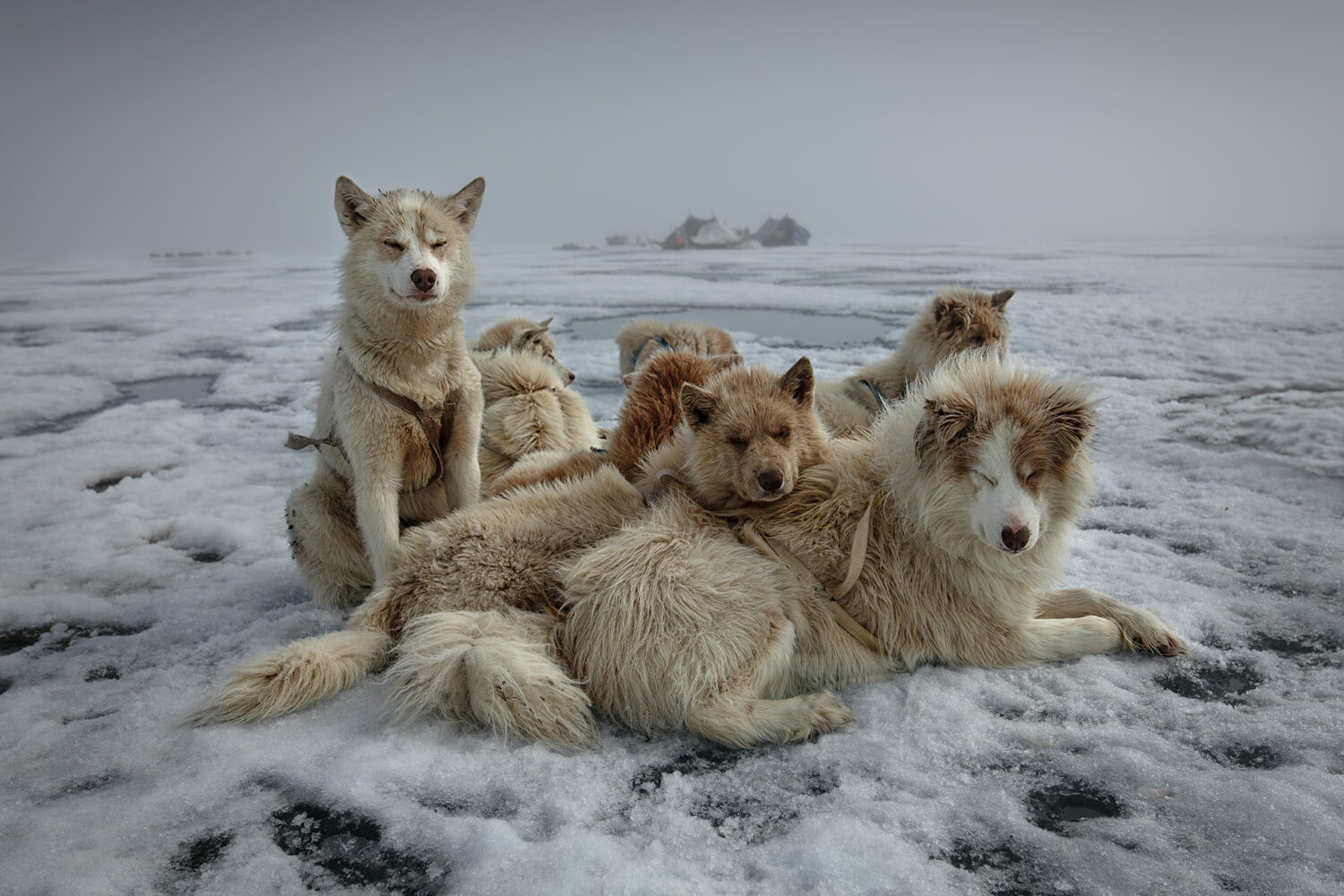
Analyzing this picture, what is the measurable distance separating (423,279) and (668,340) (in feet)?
12.3

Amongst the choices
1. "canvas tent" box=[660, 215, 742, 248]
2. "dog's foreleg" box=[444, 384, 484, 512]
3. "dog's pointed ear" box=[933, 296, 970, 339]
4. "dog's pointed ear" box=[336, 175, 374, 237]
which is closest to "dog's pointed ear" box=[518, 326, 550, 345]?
"dog's foreleg" box=[444, 384, 484, 512]

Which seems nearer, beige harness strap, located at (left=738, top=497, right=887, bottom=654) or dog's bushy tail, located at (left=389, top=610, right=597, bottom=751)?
dog's bushy tail, located at (left=389, top=610, right=597, bottom=751)

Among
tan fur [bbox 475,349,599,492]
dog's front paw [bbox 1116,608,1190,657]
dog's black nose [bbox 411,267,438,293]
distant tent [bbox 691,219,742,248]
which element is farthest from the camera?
A: distant tent [bbox 691,219,742,248]

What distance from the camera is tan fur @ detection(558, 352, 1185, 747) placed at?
260cm

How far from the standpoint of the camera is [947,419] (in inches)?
103

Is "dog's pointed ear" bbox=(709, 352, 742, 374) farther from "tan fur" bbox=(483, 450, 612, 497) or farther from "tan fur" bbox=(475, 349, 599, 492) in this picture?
"tan fur" bbox=(475, 349, 599, 492)

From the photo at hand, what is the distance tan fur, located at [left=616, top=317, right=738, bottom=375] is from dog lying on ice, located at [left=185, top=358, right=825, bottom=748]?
3407 mm

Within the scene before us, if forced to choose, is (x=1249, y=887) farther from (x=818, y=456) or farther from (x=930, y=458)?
(x=818, y=456)

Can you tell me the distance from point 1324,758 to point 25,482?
7.50m

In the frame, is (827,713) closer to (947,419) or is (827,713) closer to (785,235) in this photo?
(947,419)

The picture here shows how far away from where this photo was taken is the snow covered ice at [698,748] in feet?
6.53

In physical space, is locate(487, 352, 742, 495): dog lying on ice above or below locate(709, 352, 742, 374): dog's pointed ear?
below

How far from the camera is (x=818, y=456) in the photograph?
3.14m

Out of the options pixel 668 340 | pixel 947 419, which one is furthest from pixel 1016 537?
pixel 668 340
